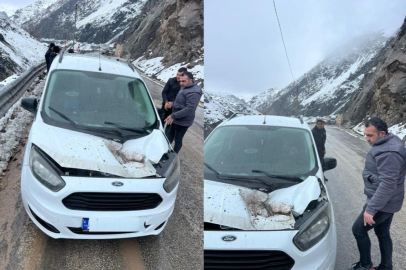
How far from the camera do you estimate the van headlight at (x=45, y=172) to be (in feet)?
7.71

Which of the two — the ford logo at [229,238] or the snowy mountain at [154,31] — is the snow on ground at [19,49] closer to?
the snowy mountain at [154,31]

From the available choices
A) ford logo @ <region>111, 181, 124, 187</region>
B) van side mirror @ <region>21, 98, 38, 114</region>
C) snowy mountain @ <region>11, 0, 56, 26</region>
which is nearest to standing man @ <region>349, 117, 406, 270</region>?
ford logo @ <region>111, 181, 124, 187</region>

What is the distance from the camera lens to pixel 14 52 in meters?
17.5

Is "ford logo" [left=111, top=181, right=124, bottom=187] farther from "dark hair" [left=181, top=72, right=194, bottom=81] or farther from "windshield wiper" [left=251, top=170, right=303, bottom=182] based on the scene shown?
"dark hair" [left=181, top=72, right=194, bottom=81]

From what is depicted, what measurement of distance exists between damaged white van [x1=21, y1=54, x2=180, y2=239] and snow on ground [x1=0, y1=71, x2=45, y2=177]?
1.26 metres

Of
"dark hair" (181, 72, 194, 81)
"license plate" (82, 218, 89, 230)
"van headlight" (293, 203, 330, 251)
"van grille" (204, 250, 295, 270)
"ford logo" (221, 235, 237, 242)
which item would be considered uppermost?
"dark hair" (181, 72, 194, 81)

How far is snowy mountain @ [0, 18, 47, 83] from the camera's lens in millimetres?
14188

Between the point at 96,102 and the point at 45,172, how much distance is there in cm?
117

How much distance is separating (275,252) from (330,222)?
67 centimetres

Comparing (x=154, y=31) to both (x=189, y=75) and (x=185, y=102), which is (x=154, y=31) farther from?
(x=189, y=75)

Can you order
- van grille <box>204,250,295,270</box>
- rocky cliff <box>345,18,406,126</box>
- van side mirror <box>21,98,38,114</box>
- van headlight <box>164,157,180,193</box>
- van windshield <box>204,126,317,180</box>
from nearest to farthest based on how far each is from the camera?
van grille <box>204,250,295,270</box>, van windshield <box>204,126,317,180</box>, van headlight <box>164,157,180,193</box>, van side mirror <box>21,98,38,114</box>, rocky cliff <box>345,18,406,126</box>

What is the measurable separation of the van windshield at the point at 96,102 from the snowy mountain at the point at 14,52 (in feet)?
37.3

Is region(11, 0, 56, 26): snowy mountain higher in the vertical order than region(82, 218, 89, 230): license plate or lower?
lower

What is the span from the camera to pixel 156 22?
107 feet
